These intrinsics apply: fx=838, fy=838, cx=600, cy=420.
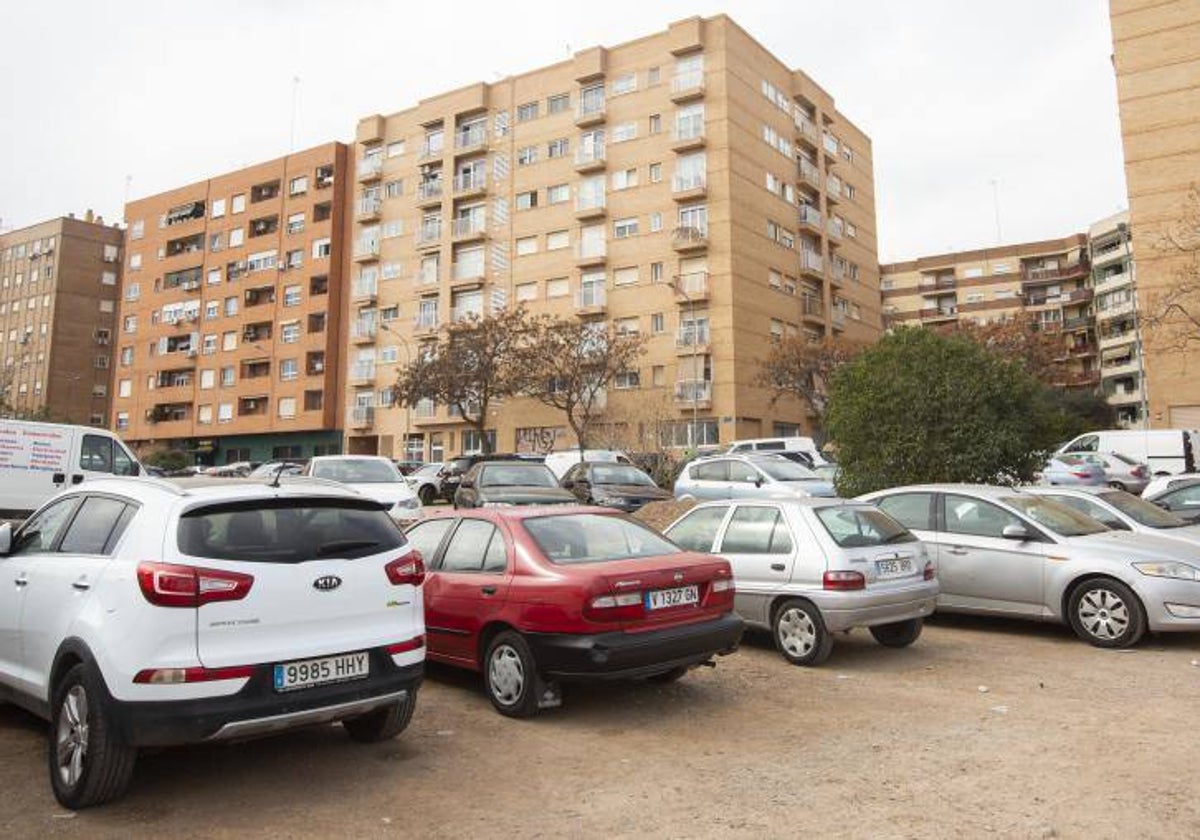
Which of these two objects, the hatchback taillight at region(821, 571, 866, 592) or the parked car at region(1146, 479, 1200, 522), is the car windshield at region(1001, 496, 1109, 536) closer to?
the hatchback taillight at region(821, 571, 866, 592)

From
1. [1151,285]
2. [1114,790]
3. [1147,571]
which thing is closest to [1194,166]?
[1151,285]

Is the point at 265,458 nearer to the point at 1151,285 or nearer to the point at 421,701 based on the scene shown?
the point at 1151,285

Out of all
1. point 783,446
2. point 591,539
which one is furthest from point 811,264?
point 591,539

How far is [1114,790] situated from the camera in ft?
13.9

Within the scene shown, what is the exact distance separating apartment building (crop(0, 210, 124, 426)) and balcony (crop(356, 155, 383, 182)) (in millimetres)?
40345

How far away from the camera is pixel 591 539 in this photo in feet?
20.0

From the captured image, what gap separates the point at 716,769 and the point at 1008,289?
78907mm

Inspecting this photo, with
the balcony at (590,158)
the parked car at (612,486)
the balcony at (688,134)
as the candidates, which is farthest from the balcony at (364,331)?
the parked car at (612,486)

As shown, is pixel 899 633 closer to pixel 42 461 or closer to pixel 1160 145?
pixel 42 461

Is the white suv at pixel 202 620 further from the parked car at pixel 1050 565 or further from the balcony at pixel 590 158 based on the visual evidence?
the balcony at pixel 590 158

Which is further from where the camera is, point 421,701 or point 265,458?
point 265,458

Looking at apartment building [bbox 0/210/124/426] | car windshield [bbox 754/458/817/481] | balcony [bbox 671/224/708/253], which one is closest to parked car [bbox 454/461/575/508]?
car windshield [bbox 754/458/817/481]

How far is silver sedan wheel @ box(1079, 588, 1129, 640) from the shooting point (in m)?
7.71

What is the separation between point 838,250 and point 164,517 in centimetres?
5416
